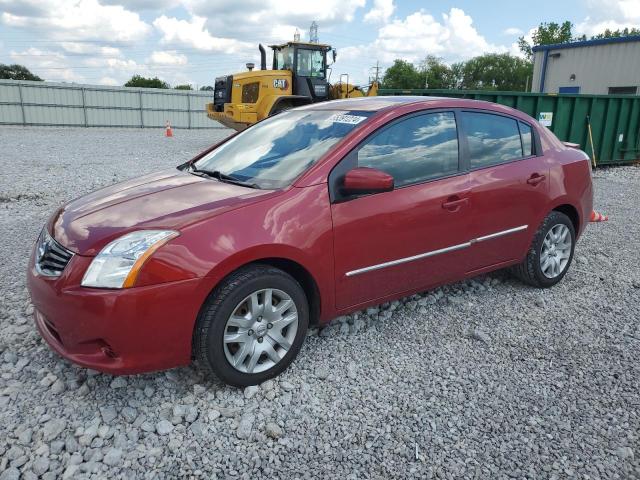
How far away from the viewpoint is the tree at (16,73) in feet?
191

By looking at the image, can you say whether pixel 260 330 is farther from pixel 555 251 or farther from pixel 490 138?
pixel 555 251

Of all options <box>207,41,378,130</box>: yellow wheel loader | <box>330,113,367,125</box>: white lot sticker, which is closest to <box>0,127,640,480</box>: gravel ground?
<box>330,113,367,125</box>: white lot sticker

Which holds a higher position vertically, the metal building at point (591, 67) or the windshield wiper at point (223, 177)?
the metal building at point (591, 67)

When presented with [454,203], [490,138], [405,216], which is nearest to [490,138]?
[490,138]

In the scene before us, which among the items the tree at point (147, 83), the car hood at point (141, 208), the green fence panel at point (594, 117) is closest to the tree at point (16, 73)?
the tree at point (147, 83)

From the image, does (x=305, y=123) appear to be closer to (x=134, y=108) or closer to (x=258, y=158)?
(x=258, y=158)

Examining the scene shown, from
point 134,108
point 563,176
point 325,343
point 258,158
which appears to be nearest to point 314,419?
point 325,343

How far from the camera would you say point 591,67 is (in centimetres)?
2142

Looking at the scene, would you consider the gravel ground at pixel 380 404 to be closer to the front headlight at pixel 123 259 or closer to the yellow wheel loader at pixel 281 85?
the front headlight at pixel 123 259

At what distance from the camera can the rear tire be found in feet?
14.3

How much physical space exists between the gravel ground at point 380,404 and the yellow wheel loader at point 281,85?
11812 millimetres

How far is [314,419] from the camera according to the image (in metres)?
2.76

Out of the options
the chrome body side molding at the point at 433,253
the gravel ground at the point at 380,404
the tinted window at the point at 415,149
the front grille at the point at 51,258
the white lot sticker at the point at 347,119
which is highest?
the white lot sticker at the point at 347,119

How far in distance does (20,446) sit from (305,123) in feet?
8.49
